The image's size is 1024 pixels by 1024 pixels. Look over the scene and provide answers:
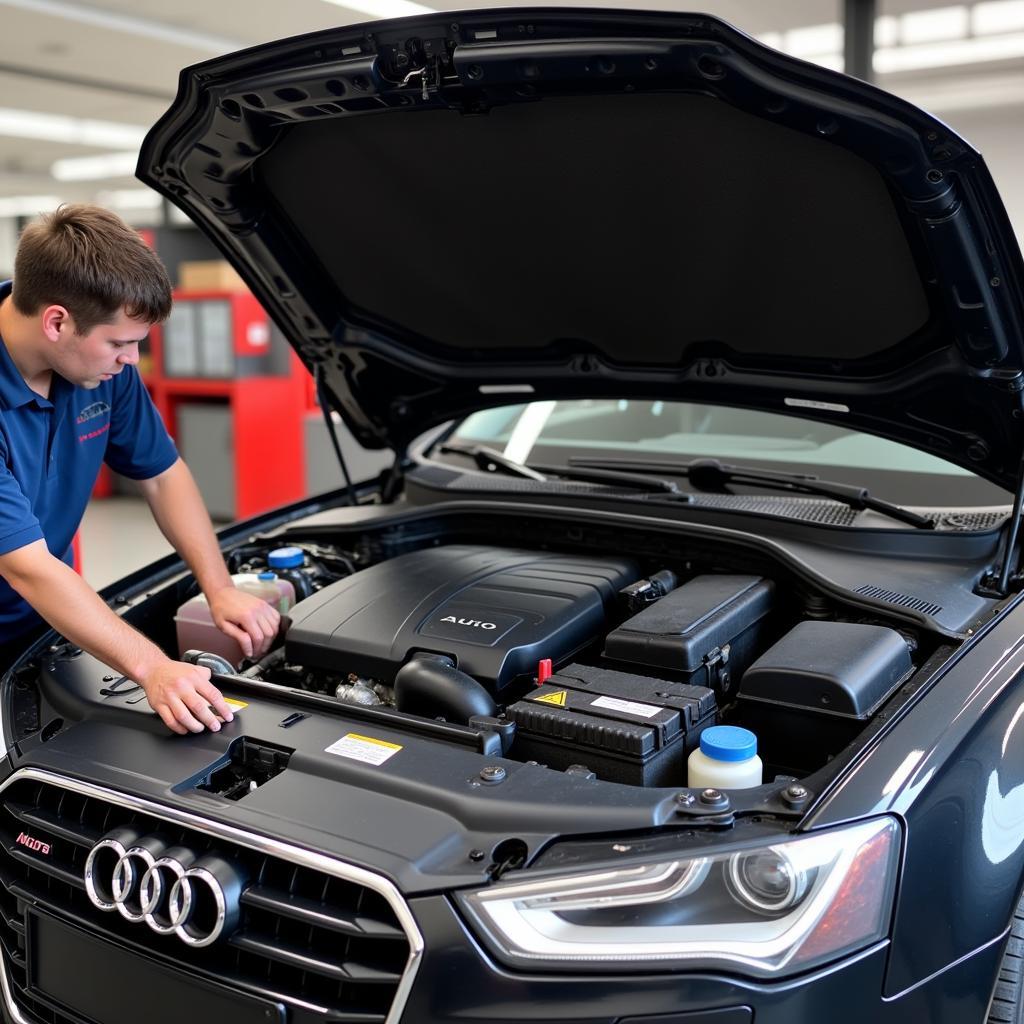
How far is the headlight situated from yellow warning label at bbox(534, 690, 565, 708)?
0.39 metres

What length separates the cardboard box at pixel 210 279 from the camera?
738 centimetres

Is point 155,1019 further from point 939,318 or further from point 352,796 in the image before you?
point 939,318

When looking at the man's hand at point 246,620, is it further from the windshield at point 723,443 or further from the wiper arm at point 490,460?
the windshield at point 723,443

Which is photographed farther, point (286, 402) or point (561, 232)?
point (286, 402)

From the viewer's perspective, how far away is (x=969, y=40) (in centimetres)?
891

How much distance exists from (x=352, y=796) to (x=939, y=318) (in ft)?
4.05

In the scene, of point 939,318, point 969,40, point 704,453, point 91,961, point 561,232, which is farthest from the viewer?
point 969,40

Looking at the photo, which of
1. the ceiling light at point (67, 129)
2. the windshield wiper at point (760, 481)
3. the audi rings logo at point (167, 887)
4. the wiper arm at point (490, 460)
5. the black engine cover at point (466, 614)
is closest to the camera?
the audi rings logo at point (167, 887)

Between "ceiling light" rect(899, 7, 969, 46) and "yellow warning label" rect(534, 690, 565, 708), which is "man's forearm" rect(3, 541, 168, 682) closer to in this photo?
"yellow warning label" rect(534, 690, 565, 708)

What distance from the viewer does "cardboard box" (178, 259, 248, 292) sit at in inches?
290

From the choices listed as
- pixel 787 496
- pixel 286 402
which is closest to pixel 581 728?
pixel 787 496

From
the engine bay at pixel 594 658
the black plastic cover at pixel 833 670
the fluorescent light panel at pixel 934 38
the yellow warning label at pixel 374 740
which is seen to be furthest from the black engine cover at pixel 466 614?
the fluorescent light panel at pixel 934 38

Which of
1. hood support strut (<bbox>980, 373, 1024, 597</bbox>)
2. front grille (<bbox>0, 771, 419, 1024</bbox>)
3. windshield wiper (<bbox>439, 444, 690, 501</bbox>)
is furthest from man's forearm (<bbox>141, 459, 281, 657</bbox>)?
hood support strut (<bbox>980, 373, 1024, 597</bbox>)

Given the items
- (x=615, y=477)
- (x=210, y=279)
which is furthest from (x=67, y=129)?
(x=615, y=477)
